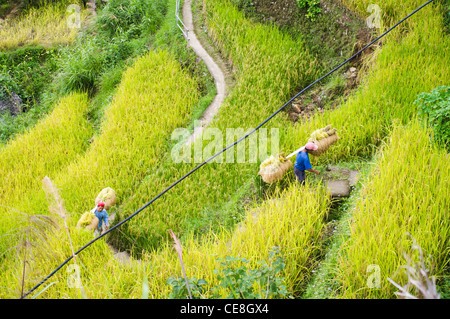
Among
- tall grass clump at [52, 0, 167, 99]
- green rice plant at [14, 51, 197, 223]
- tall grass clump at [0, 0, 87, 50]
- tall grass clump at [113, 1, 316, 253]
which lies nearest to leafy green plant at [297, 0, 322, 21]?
tall grass clump at [113, 1, 316, 253]

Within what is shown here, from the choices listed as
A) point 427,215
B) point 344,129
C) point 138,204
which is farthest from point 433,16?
point 138,204

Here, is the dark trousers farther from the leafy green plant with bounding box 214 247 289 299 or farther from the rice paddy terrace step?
the leafy green plant with bounding box 214 247 289 299

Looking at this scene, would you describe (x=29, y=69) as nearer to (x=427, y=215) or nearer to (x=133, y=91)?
(x=133, y=91)

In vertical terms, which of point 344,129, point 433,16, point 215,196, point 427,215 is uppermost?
point 433,16

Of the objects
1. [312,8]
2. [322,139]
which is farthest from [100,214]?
[312,8]

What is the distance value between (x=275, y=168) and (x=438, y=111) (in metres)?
1.85

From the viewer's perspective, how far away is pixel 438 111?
13.9ft

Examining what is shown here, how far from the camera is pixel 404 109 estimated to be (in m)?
4.99

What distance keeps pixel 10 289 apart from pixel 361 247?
3153 mm

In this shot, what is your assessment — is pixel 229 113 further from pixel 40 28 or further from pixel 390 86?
pixel 40 28

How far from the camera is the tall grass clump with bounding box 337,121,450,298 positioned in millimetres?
3047

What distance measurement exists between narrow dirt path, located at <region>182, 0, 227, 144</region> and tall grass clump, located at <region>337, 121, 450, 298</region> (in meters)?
3.01

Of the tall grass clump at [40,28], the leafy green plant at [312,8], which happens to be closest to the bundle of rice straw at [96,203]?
the leafy green plant at [312,8]
